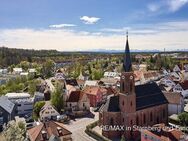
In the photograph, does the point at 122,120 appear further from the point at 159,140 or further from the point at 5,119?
the point at 5,119

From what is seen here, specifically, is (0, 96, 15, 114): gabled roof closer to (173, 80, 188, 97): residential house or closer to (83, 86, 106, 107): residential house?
(83, 86, 106, 107): residential house

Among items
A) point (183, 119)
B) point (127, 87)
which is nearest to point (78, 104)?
point (127, 87)

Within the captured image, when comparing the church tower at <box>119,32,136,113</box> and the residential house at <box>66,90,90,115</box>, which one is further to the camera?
the residential house at <box>66,90,90,115</box>

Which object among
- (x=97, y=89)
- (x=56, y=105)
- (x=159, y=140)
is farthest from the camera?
(x=97, y=89)

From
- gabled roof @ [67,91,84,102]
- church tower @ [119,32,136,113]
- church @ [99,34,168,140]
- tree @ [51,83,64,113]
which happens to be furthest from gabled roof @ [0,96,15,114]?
church tower @ [119,32,136,113]

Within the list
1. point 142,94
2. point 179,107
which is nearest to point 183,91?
point 179,107

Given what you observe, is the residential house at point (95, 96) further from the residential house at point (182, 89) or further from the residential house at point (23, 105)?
the residential house at point (182, 89)
